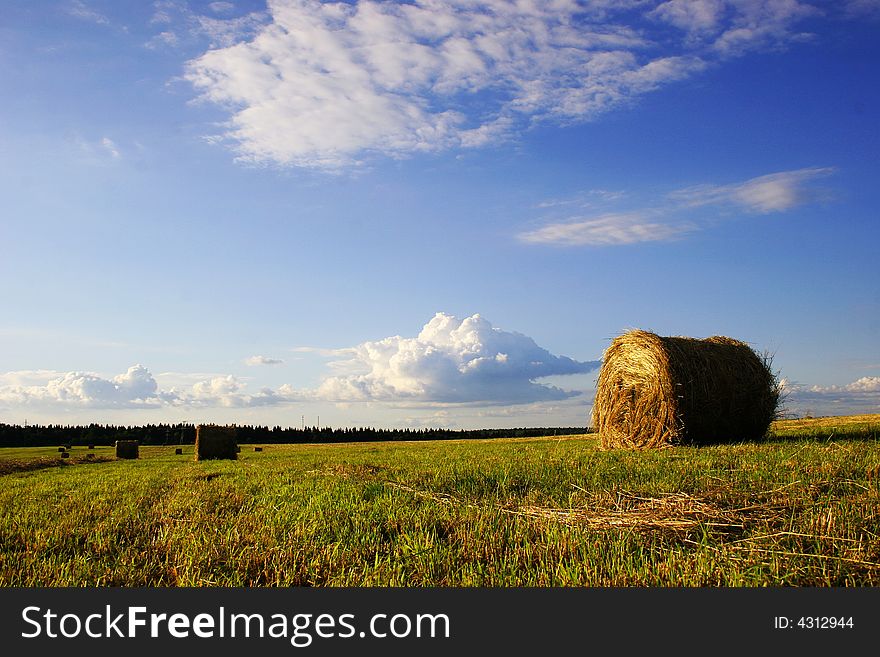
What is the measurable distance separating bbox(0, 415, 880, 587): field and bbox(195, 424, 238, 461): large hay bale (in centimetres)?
2097

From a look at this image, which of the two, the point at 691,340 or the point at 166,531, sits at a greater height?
the point at 691,340

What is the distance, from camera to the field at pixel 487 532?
14.1ft

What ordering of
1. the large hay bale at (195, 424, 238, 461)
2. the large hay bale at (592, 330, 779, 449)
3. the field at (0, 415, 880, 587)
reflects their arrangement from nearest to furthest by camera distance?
the field at (0, 415, 880, 587), the large hay bale at (592, 330, 779, 449), the large hay bale at (195, 424, 238, 461)

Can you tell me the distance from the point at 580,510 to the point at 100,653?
160 inches

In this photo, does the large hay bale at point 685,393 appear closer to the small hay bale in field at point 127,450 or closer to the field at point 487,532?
the field at point 487,532

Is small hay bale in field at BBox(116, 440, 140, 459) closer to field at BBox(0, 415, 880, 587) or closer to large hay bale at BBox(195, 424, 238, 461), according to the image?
large hay bale at BBox(195, 424, 238, 461)

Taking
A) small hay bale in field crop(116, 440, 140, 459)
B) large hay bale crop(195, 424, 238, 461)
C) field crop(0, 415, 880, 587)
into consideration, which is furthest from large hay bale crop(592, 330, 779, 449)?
small hay bale in field crop(116, 440, 140, 459)

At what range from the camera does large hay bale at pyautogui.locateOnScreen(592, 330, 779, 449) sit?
16.2 meters

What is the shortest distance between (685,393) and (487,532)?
12224mm

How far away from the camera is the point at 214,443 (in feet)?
98.3

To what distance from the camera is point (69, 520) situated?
23.9ft

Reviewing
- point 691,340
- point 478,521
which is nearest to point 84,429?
point 691,340

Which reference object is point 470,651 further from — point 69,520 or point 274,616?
point 69,520

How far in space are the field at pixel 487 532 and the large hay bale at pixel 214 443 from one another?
21.0 metres
